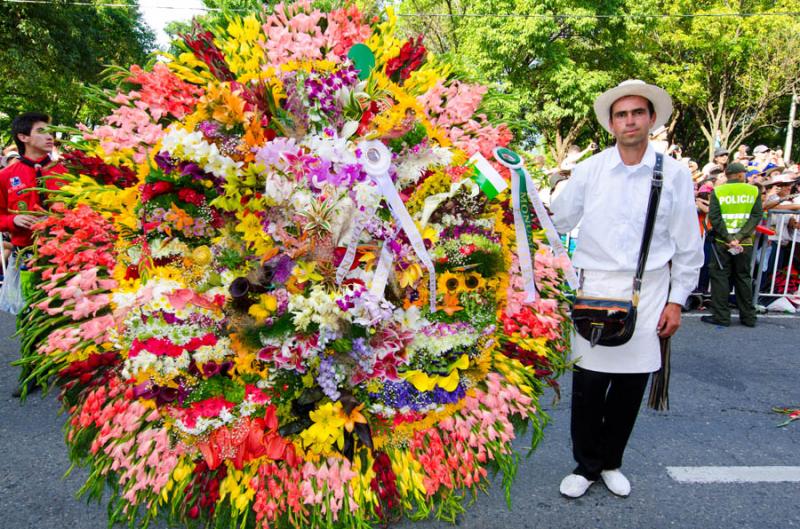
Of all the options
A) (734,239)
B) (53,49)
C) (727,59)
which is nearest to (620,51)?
(727,59)

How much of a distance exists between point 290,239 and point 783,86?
23758mm

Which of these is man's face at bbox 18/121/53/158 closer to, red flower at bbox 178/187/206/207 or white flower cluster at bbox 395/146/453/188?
red flower at bbox 178/187/206/207

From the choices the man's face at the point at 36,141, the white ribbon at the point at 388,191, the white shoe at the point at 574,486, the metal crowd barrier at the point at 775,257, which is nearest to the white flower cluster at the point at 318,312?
the white ribbon at the point at 388,191

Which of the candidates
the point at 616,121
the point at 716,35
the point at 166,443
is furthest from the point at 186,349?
the point at 716,35

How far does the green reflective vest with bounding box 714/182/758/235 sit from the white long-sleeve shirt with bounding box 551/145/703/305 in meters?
4.45

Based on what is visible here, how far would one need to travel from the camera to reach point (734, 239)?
21.0 ft

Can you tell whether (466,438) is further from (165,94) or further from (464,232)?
(165,94)

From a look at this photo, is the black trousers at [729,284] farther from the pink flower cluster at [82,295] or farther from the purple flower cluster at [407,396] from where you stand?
the pink flower cluster at [82,295]

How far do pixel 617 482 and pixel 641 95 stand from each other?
6.18 feet

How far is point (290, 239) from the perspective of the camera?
1.61 m

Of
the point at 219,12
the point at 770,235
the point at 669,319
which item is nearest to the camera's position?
the point at 219,12

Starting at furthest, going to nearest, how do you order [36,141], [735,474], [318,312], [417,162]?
[36,141], [735,474], [417,162], [318,312]

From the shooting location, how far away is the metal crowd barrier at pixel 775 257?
7.36m

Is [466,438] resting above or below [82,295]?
below
